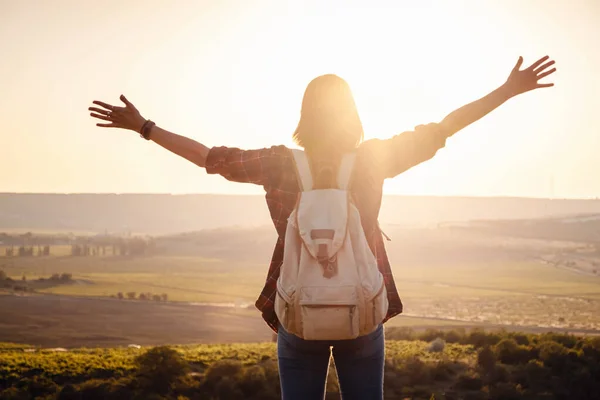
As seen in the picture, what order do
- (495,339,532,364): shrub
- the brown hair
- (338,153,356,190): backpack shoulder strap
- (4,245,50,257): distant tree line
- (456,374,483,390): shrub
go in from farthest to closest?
(4,245,50,257): distant tree line
(495,339,532,364): shrub
(456,374,483,390): shrub
the brown hair
(338,153,356,190): backpack shoulder strap

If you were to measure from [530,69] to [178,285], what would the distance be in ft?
501

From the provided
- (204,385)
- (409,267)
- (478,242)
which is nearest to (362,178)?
(204,385)

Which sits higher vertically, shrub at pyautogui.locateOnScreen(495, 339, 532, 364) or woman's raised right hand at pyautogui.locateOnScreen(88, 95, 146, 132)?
woman's raised right hand at pyautogui.locateOnScreen(88, 95, 146, 132)

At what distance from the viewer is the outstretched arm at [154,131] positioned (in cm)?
373

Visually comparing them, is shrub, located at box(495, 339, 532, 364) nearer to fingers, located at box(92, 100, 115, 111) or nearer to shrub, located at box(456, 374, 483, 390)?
shrub, located at box(456, 374, 483, 390)

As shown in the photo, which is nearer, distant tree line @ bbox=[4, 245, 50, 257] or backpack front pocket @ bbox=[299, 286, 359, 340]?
backpack front pocket @ bbox=[299, 286, 359, 340]

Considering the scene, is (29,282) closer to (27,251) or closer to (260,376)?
(27,251)

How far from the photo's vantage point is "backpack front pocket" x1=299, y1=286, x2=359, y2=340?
320 centimetres

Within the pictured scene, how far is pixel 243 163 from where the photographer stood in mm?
3615

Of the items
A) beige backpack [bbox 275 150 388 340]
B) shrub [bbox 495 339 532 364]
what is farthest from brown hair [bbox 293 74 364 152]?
shrub [bbox 495 339 532 364]

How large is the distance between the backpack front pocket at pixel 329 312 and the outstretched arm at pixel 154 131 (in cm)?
89

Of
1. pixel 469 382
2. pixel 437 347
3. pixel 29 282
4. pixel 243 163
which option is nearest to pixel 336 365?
pixel 243 163

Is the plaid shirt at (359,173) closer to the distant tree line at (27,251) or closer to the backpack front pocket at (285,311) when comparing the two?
the backpack front pocket at (285,311)

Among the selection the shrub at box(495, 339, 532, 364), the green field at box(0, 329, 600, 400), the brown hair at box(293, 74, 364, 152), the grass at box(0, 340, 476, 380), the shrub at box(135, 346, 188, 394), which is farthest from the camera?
the shrub at box(495, 339, 532, 364)
